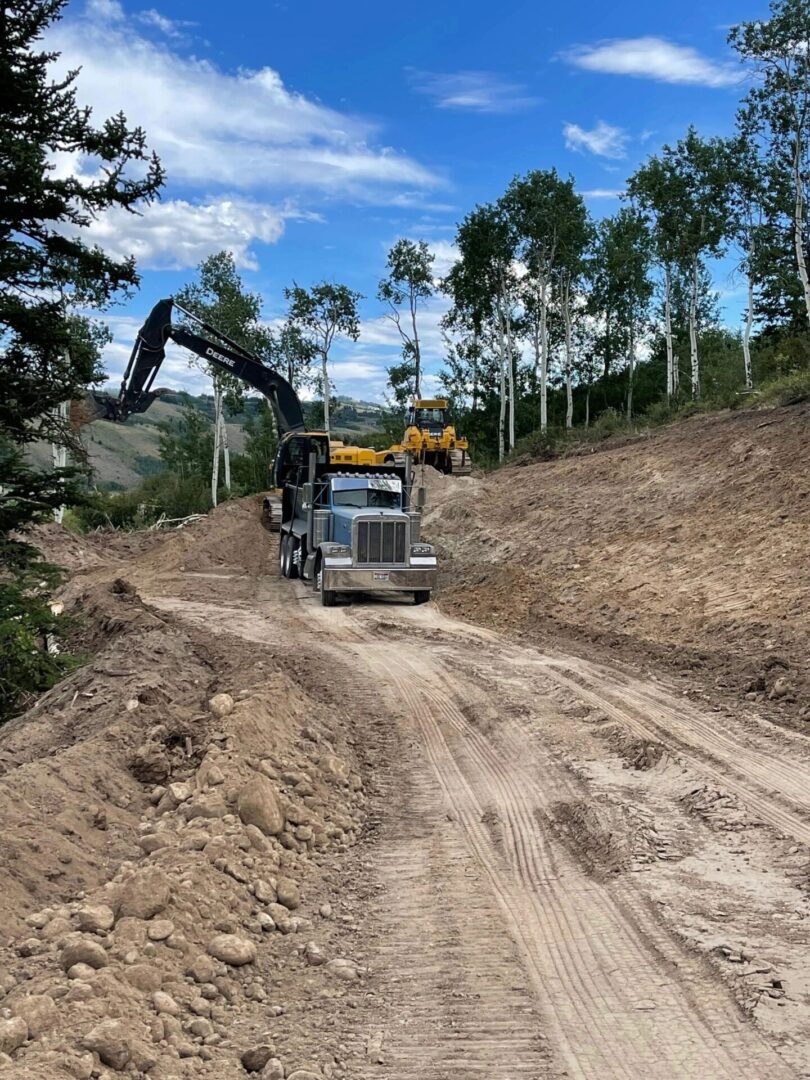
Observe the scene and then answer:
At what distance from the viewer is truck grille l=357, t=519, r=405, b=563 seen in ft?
55.0

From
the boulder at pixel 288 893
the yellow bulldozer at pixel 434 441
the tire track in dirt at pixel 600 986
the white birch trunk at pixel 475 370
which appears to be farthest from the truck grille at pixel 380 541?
the white birch trunk at pixel 475 370

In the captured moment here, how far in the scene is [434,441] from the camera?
34312mm

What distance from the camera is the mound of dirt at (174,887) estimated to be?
133 inches

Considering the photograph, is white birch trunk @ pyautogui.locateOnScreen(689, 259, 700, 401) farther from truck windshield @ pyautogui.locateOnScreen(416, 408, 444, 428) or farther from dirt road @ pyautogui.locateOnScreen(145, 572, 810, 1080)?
dirt road @ pyautogui.locateOnScreen(145, 572, 810, 1080)

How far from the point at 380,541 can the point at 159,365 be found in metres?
8.15

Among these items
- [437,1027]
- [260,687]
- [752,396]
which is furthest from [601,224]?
[437,1027]

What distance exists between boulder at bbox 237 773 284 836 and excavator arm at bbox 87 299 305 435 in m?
15.6

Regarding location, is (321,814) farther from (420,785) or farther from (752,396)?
(752,396)

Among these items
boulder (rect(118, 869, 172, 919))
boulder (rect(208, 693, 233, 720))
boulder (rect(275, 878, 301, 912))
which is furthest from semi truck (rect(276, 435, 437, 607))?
boulder (rect(118, 869, 172, 919))

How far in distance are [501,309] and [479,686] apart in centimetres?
3699

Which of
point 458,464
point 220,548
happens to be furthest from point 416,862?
point 458,464

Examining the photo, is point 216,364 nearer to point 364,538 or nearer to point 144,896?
point 364,538

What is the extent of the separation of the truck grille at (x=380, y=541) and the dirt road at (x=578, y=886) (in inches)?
260

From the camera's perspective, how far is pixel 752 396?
2328 centimetres
